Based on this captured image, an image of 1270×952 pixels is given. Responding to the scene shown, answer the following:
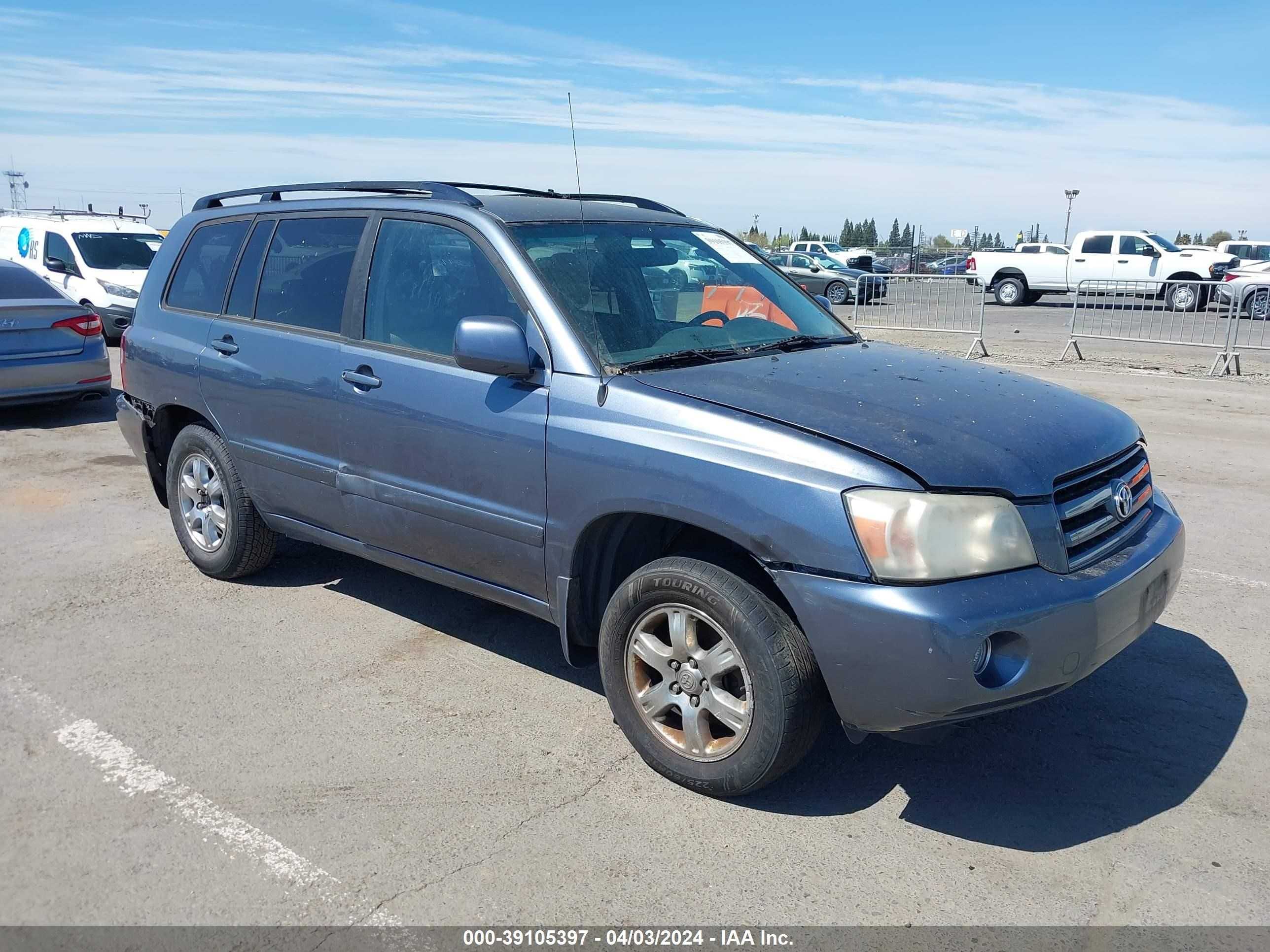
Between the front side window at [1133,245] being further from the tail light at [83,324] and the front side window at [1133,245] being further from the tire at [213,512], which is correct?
the tire at [213,512]

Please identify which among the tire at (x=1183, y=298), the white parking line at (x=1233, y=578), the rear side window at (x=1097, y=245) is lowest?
the white parking line at (x=1233, y=578)

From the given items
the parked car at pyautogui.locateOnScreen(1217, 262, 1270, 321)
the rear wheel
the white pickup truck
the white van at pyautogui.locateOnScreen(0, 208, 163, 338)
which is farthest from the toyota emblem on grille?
the rear wheel

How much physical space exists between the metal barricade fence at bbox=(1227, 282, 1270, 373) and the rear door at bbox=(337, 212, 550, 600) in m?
11.2

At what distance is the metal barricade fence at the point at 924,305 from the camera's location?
646 inches

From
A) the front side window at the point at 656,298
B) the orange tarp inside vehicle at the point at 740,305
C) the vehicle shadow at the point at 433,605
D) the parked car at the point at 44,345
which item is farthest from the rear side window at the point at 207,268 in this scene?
the parked car at the point at 44,345

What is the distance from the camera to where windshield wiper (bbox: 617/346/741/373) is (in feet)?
12.2

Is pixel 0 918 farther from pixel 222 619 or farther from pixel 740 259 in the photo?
pixel 740 259

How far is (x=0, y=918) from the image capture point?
2.87 m

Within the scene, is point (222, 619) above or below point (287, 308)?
below

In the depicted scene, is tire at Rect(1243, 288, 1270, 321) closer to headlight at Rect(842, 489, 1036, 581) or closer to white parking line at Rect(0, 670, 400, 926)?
headlight at Rect(842, 489, 1036, 581)

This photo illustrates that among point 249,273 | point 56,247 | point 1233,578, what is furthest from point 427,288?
point 56,247

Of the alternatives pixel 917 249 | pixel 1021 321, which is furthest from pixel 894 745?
pixel 917 249

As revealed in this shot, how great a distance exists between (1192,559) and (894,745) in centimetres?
286

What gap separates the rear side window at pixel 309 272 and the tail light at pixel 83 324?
19.2 feet
